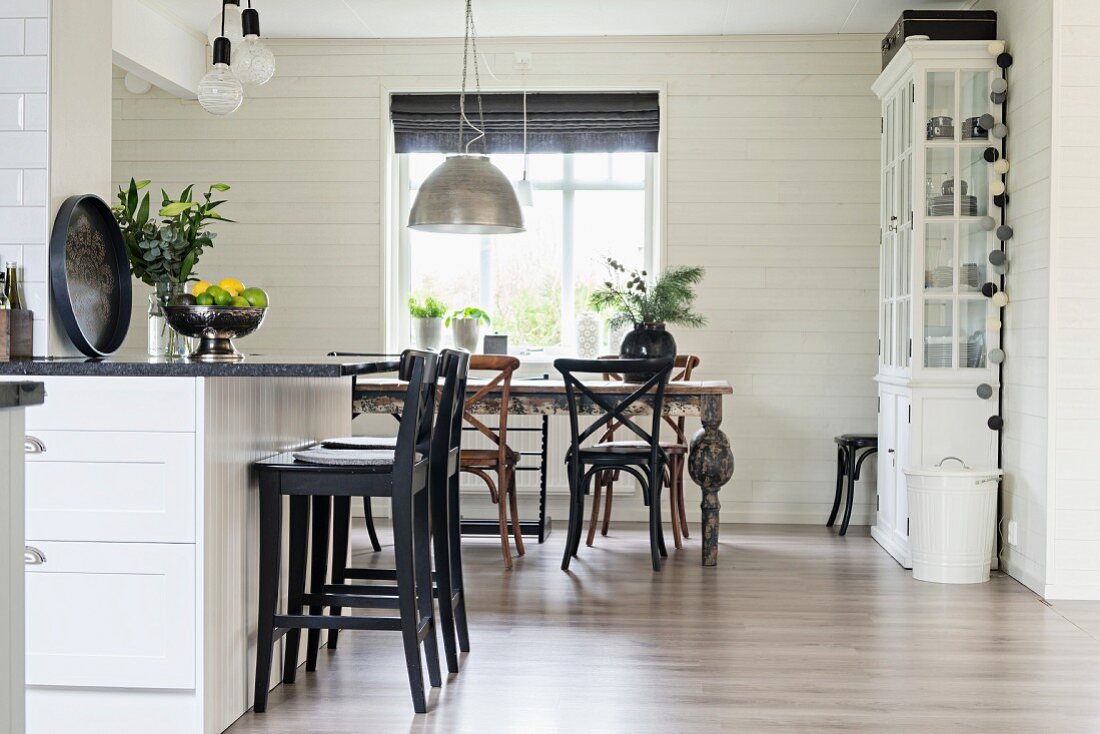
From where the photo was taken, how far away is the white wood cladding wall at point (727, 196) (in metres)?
5.82

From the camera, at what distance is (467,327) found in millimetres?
5949

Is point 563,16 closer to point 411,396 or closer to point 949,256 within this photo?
point 949,256

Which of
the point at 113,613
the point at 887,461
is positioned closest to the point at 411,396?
the point at 113,613

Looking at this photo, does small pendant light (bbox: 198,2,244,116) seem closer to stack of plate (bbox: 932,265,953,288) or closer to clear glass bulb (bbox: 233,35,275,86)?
clear glass bulb (bbox: 233,35,275,86)

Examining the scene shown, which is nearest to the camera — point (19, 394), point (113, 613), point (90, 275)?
point (19, 394)

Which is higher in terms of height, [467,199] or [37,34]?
[37,34]

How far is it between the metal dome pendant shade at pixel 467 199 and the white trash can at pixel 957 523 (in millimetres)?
2021

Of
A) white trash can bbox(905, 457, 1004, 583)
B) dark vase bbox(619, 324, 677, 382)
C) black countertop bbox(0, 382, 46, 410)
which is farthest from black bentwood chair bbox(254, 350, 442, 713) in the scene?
white trash can bbox(905, 457, 1004, 583)

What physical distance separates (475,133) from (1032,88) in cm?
294

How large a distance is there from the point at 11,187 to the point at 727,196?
12.5 ft

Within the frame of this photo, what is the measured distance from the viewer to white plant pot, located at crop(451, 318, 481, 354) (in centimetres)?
595

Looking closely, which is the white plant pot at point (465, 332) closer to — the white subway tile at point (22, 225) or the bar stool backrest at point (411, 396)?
the white subway tile at point (22, 225)

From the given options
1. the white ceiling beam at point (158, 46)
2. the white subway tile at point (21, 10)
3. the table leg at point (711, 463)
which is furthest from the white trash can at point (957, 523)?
the white ceiling beam at point (158, 46)

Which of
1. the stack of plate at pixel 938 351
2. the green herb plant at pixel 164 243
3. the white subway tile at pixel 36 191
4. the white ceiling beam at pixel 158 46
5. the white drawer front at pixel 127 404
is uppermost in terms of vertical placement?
the white ceiling beam at pixel 158 46
